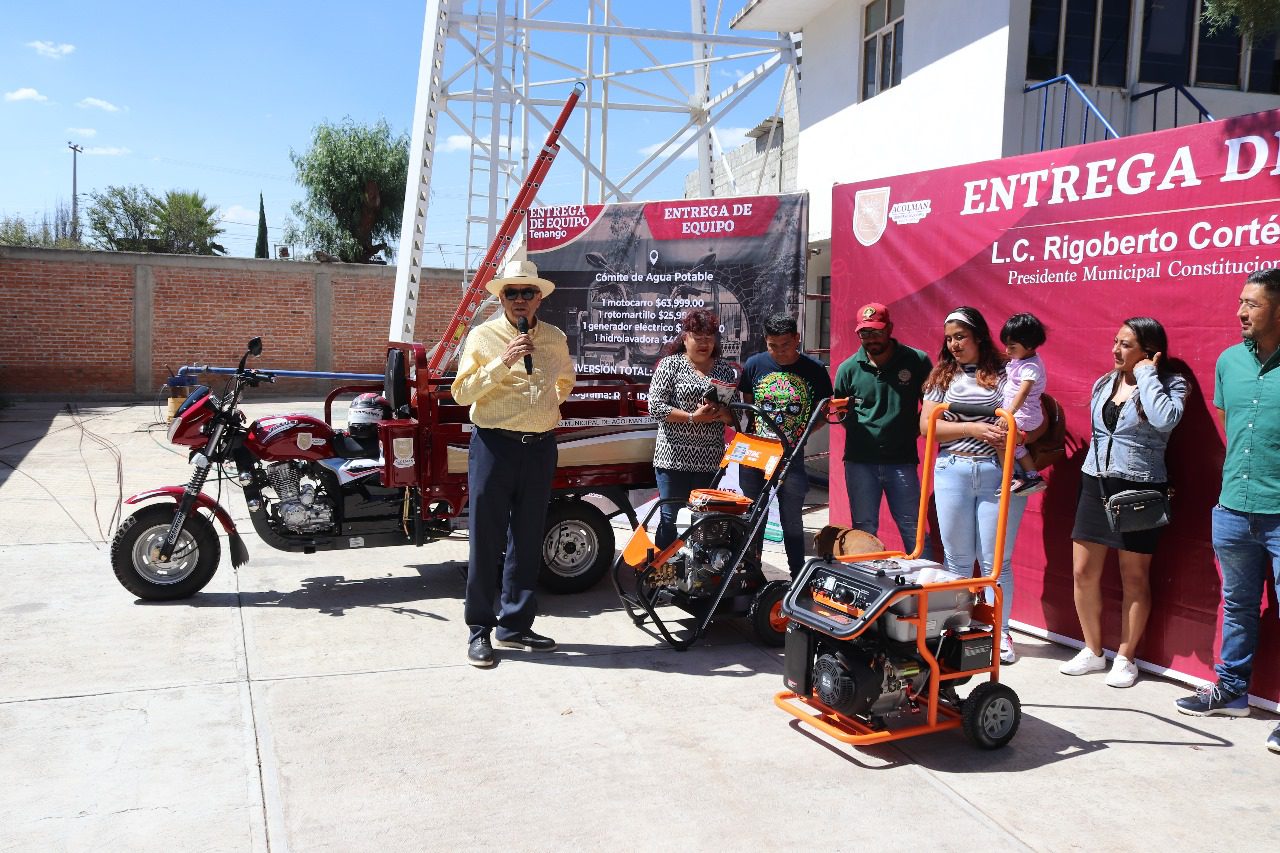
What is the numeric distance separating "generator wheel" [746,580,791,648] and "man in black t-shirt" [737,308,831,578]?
26cm

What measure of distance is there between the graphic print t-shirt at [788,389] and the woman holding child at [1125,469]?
4.74 ft

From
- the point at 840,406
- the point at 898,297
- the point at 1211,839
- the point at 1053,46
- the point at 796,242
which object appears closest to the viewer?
the point at 1211,839

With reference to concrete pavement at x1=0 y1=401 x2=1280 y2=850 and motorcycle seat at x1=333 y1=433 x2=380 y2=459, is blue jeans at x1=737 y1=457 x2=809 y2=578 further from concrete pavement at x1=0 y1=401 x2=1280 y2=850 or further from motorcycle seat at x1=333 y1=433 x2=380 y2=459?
motorcycle seat at x1=333 y1=433 x2=380 y2=459

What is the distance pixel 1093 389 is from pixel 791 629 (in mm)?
2082

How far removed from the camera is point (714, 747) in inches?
154

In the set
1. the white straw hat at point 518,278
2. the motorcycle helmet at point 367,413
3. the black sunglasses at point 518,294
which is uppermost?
the white straw hat at point 518,278

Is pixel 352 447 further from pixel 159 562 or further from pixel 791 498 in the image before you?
pixel 791 498

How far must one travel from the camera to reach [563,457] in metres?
6.13

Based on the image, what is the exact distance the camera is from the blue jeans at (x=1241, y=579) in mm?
4090

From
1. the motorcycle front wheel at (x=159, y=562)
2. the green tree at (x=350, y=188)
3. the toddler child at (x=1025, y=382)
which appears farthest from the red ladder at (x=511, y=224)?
the green tree at (x=350, y=188)

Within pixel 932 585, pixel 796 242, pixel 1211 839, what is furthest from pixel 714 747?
pixel 796 242

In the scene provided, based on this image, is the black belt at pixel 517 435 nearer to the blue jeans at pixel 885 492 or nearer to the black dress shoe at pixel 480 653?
the black dress shoe at pixel 480 653

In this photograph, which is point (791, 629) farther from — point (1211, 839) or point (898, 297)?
point (898, 297)

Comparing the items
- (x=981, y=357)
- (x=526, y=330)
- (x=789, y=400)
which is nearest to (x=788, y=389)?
(x=789, y=400)
